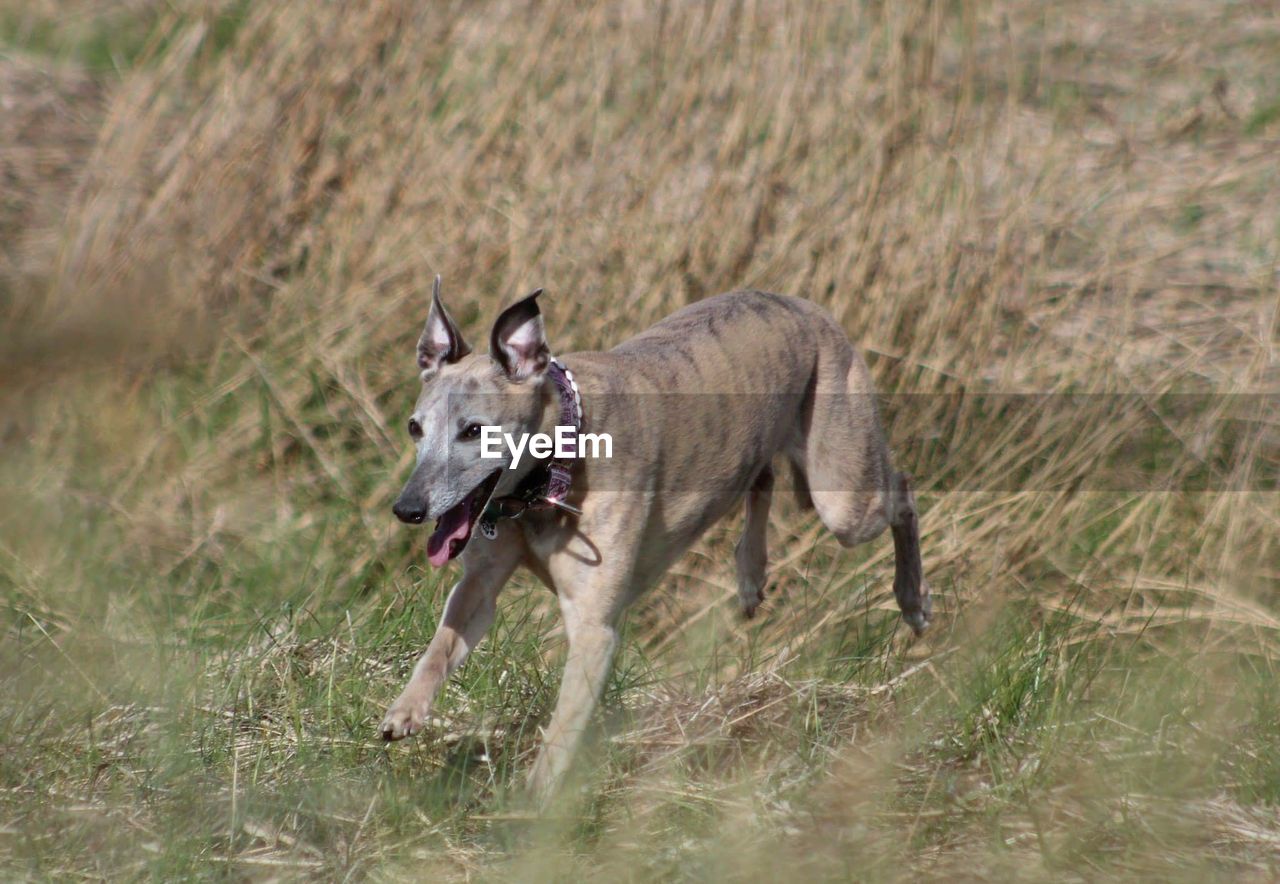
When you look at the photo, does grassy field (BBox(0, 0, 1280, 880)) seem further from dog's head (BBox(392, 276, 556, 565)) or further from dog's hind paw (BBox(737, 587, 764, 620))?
dog's head (BBox(392, 276, 556, 565))

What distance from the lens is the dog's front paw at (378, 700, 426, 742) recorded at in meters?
4.11

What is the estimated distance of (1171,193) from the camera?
798 centimetres

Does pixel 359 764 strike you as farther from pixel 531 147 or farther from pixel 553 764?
pixel 531 147

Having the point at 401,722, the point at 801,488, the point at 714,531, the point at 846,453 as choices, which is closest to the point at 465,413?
the point at 401,722

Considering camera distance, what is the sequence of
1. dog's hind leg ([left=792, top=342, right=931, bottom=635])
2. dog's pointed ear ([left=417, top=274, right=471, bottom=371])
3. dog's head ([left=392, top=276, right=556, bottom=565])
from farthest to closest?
dog's hind leg ([left=792, top=342, right=931, bottom=635]), dog's pointed ear ([left=417, top=274, right=471, bottom=371]), dog's head ([left=392, top=276, right=556, bottom=565])

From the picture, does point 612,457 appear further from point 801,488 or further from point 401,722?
point 801,488

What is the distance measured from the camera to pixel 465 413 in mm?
4164

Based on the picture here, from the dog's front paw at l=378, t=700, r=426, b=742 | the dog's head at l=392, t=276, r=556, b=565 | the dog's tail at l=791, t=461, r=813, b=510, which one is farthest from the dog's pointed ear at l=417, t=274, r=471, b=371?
the dog's tail at l=791, t=461, r=813, b=510

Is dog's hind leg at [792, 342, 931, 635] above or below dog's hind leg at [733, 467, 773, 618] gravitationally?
above

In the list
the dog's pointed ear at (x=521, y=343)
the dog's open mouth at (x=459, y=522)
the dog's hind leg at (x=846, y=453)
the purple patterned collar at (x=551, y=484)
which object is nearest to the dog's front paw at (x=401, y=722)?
the dog's open mouth at (x=459, y=522)

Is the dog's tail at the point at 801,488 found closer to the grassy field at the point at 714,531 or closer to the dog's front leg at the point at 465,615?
the grassy field at the point at 714,531

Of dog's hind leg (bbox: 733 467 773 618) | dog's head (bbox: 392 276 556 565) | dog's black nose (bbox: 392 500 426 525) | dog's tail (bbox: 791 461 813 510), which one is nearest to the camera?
dog's black nose (bbox: 392 500 426 525)

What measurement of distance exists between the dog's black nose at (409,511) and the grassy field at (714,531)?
2.68 ft

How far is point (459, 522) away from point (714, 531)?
257cm
